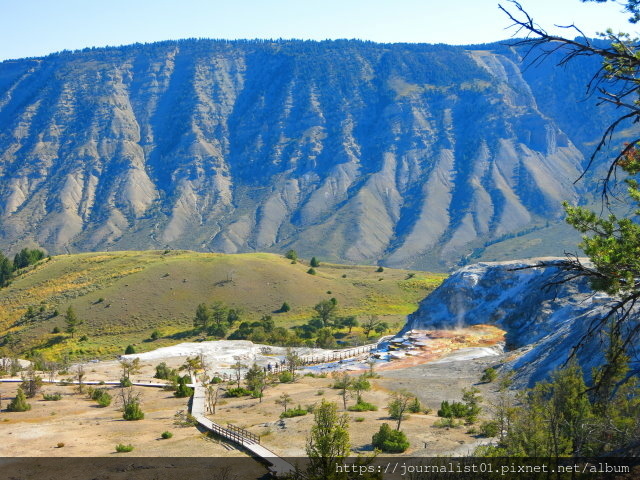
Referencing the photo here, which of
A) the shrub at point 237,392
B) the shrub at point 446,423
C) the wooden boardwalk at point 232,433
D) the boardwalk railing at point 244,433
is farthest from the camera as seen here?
the shrub at point 237,392

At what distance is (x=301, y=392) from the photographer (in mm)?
47219

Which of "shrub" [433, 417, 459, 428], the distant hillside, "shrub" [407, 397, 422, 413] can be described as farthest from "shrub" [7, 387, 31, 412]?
the distant hillside

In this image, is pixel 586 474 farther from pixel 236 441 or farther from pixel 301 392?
pixel 301 392

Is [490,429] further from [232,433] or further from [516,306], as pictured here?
[516,306]

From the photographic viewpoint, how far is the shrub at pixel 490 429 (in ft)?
97.0

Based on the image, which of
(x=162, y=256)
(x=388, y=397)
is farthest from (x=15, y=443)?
(x=162, y=256)

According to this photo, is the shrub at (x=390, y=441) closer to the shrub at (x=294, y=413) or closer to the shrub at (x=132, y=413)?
the shrub at (x=294, y=413)

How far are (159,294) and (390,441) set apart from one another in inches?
3223

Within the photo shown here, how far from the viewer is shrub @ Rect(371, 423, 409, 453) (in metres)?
29.0

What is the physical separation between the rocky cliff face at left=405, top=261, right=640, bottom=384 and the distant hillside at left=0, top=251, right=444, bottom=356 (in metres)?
28.3

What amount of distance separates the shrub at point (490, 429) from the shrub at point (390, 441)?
465 centimetres

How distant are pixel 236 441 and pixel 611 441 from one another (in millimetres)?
19695

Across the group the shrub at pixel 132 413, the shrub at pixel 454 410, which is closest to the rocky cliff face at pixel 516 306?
the shrub at pixel 454 410

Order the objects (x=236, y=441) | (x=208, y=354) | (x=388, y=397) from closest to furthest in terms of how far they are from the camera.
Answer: (x=236, y=441)
(x=388, y=397)
(x=208, y=354)
